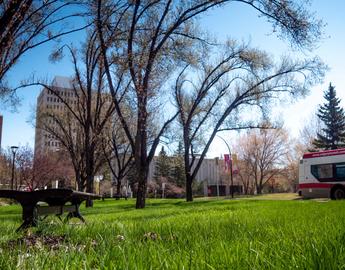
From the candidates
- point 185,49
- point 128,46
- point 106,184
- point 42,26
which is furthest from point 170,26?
point 106,184

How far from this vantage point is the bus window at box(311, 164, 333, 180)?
29.4 m

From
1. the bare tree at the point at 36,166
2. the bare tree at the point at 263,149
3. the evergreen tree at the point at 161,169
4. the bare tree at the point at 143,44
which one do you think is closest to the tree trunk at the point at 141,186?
the bare tree at the point at 143,44

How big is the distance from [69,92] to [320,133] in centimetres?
4412

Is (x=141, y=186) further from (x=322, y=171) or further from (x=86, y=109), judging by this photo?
(x=322, y=171)

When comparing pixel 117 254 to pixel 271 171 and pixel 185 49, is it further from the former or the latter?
pixel 271 171

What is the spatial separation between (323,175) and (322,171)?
354 mm

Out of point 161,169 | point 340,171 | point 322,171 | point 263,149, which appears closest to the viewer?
point 340,171

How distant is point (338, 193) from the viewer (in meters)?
28.6

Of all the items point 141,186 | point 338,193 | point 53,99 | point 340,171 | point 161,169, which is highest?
point 53,99

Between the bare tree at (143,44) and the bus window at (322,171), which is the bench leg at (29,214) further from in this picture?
the bus window at (322,171)

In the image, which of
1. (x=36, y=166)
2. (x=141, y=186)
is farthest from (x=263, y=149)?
(x=141, y=186)

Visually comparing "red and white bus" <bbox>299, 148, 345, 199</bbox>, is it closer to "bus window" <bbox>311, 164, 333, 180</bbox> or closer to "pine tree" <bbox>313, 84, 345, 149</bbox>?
"bus window" <bbox>311, 164, 333, 180</bbox>

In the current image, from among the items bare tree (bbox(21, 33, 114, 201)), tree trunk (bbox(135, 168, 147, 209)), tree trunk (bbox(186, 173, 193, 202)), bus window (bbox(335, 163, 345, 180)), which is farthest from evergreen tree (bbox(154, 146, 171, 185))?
tree trunk (bbox(135, 168, 147, 209))

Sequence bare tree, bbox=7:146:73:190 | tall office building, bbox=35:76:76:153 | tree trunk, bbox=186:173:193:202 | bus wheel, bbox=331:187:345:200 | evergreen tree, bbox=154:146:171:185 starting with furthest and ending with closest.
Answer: evergreen tree, bbox=154:146:171:185, bare tree, bbox=7:146:73:190, tree trunk, bbox=186:173:193:202, tall office building, bbox=35:76:76:153, bus wheel, bbox=331:187:345:200
